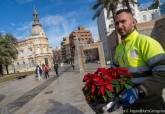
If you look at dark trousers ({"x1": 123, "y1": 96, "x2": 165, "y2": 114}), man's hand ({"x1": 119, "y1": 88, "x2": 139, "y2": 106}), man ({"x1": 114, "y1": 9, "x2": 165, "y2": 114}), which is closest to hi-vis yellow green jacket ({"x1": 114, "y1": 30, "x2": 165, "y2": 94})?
man ({"x1": 114, "y1": 9, "x2": 165, "y2": 114})

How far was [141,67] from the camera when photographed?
9.55 feet

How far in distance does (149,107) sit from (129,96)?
469mm

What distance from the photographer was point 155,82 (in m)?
2.59

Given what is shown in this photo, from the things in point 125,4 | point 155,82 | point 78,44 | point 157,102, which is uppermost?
point 125,4

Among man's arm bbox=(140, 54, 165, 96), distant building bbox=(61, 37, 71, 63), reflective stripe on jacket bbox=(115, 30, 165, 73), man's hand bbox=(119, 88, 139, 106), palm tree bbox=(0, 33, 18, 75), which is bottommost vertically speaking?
man's hand bbox=(119, 88, 139, 106)

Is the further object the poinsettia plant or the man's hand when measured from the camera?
the poinsettia plant

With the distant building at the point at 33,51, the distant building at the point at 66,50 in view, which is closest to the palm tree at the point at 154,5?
the distant building at the point at 33,51

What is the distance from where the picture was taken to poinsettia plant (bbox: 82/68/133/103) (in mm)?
2629

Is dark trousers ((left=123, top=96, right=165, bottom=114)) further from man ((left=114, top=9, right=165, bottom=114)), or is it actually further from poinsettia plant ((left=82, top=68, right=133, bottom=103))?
poinsettia plant ((left=82, top=68, right=133, bottom=103))

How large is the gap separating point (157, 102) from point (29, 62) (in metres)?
104

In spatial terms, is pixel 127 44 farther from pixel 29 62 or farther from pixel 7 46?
pixel 29 62

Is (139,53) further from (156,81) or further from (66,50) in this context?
(66,50)

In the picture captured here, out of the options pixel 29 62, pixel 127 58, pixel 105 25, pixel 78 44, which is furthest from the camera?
pixel 29 62

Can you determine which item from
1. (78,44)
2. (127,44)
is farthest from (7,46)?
(127,44)
